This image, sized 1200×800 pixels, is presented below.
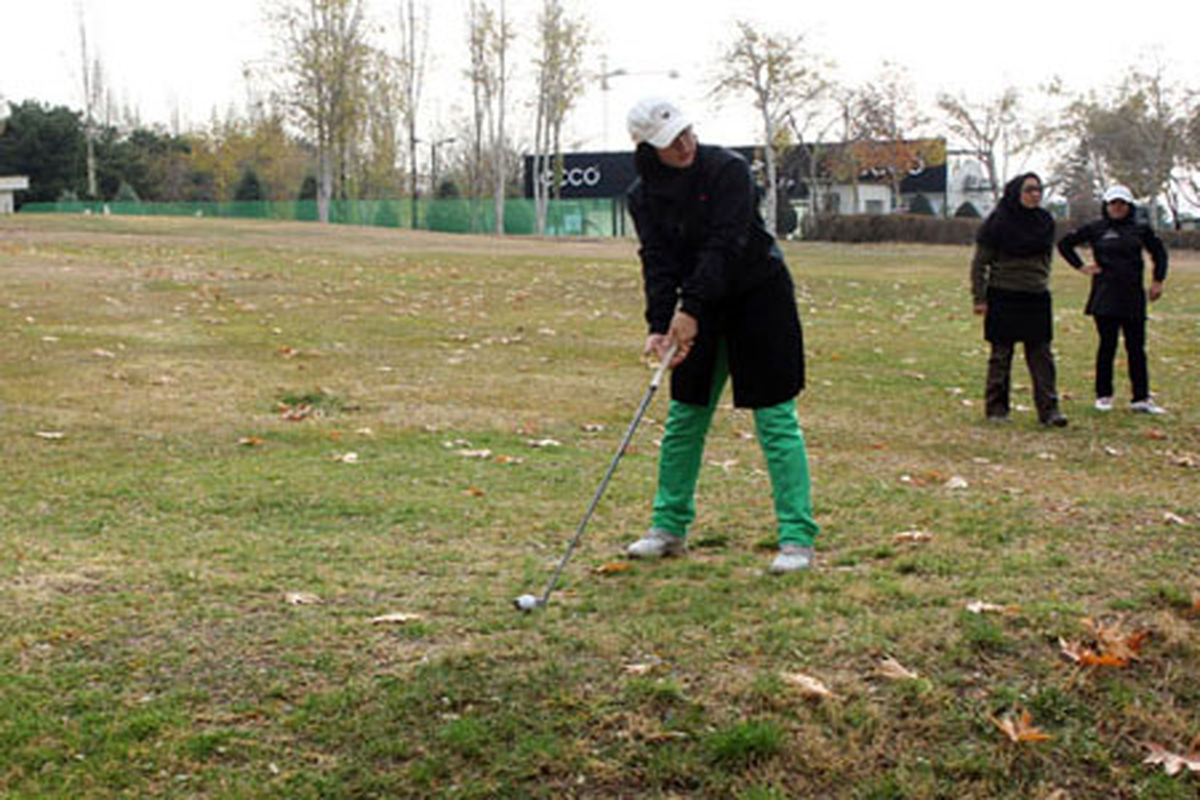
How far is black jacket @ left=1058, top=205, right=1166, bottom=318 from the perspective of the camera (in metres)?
10.4

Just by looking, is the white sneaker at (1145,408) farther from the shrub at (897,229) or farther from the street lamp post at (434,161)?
the street lamp post at (434,161)

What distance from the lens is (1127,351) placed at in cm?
1072

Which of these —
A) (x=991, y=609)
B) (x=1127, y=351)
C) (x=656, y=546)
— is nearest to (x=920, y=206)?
(x=1127, y=351)

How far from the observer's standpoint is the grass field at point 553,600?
372cm

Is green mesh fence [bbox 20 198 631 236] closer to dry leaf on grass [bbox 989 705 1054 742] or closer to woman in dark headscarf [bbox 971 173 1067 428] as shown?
woman in dark headscarf [bbox 971 173 1067 428]

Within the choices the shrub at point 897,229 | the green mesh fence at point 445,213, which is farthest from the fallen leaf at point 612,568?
the green mesh fence at point 445,213

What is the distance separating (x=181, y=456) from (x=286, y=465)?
0.75 meters

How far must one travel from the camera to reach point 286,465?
782 cm

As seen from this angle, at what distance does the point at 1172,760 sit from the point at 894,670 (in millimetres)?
808

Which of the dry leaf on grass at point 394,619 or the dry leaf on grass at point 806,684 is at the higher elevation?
the dry leaf on grass at point 394,619

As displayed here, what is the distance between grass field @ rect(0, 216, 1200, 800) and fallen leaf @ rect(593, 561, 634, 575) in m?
0.06

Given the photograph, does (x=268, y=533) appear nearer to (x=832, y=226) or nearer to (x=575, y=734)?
(x=575, y=734)

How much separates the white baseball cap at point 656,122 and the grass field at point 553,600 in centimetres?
168

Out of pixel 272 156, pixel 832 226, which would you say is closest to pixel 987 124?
pixel 832 226
